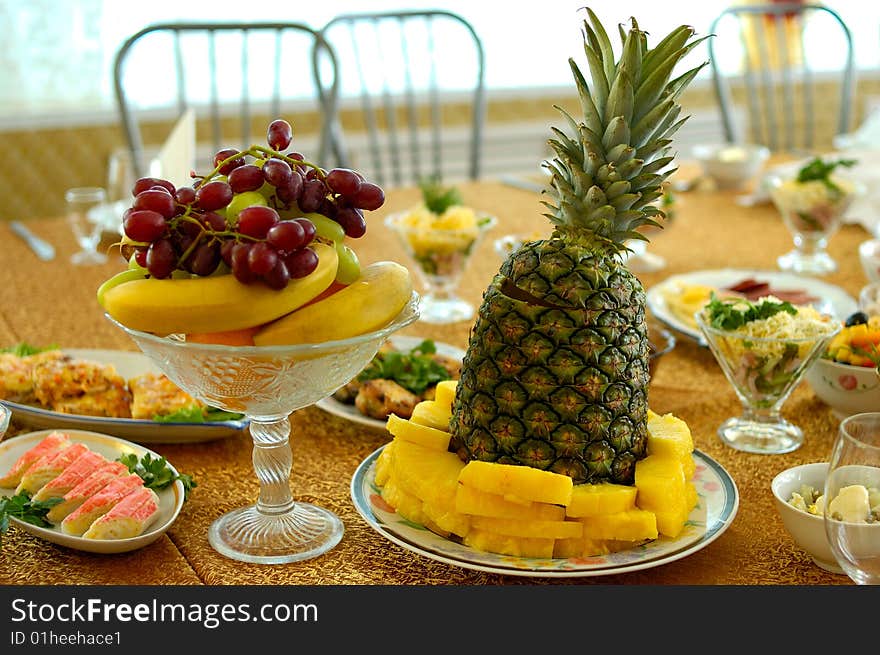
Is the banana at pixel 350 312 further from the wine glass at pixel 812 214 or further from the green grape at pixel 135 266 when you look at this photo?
the wine glass at pixel 812 214

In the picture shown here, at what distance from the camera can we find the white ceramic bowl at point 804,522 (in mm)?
1010

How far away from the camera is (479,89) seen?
10.6ft

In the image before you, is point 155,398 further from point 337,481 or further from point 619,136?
point 619,136

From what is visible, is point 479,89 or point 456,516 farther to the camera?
point 479,89

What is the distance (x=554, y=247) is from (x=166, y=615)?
1.66 ft

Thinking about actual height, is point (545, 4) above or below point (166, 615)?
above

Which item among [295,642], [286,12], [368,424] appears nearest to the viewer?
[295,642]

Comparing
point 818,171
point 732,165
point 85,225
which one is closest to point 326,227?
point 85,225

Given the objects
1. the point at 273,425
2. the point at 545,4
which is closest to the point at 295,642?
the point at 273,425

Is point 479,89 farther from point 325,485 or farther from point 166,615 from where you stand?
point 166,615

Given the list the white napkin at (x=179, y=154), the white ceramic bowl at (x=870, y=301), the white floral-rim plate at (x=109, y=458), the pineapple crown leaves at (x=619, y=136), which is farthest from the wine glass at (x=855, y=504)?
the white napkin at (x=179, y=154)

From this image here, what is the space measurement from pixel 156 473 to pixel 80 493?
0.30 feet

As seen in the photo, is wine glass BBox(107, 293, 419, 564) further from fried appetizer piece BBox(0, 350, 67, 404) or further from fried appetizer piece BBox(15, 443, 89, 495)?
fried appetizer piece BBox(0, 350, 67, 404)

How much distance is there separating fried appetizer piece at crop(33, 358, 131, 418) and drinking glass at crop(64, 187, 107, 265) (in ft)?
2.93
